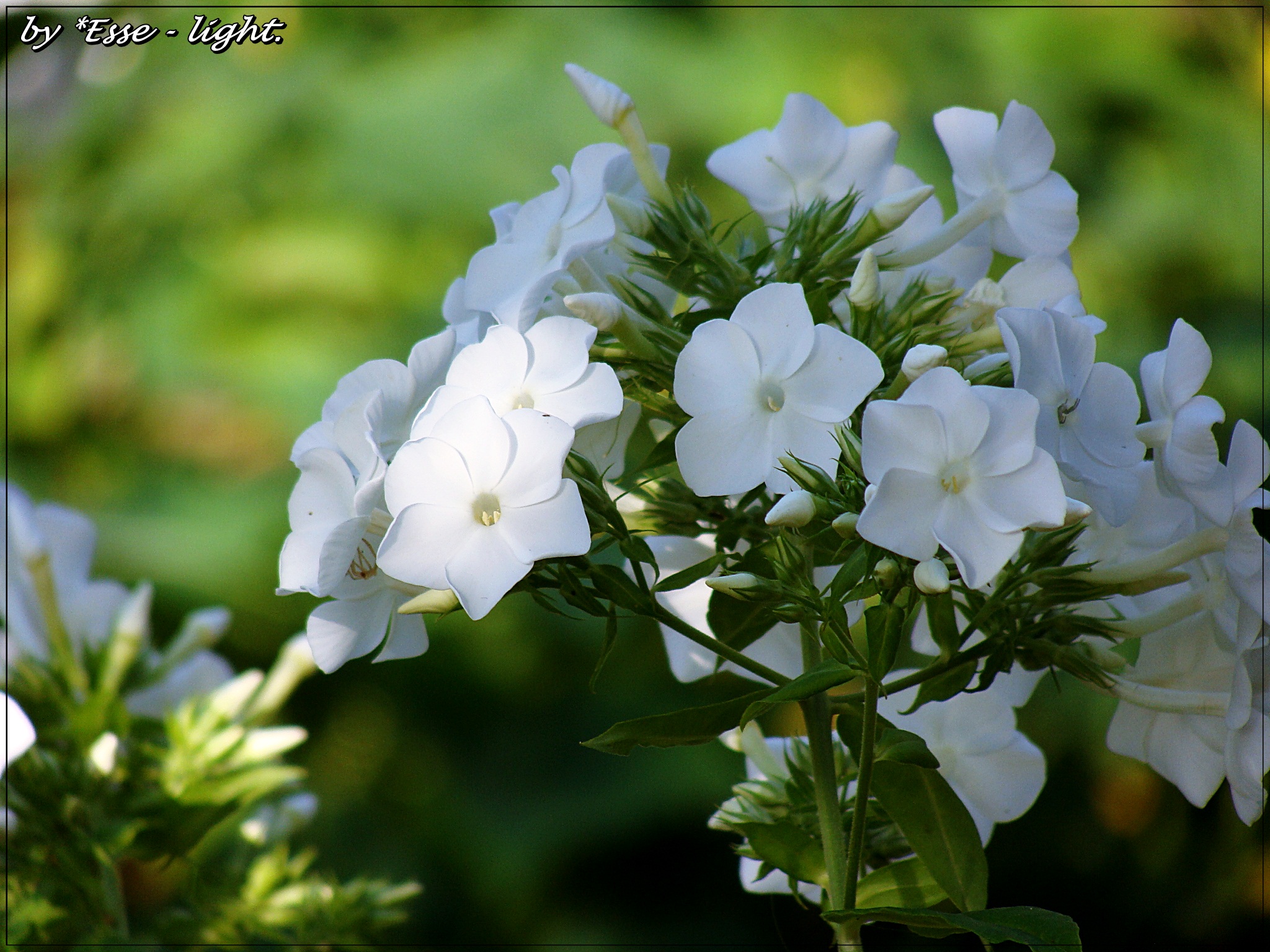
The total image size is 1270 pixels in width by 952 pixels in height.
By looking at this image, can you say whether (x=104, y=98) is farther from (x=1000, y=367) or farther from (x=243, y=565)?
(x=1000, y=367)

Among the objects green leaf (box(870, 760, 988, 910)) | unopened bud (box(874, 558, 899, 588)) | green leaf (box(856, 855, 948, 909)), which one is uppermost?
unopened bud (box(874, 558, 899, 588))

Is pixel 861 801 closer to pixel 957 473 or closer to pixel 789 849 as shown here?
pixel 789 849

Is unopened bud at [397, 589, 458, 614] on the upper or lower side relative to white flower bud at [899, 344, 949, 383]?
lower

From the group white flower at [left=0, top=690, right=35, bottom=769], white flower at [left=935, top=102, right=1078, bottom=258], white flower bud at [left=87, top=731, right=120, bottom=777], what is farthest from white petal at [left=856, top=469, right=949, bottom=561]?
white flower bud at [left=87, top=731, right=120, bottom=777]

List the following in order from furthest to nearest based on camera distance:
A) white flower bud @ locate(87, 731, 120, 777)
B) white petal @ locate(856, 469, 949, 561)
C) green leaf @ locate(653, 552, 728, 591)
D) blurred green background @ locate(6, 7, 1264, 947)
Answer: blurred green background @ locate(6, 7, 1264, 947) → white flower bud @ locate(87, 731, 120, 777) → green leaf @ locate(653, 552, 728, 591) → white petal @ locate(856, 469, 949, 561)

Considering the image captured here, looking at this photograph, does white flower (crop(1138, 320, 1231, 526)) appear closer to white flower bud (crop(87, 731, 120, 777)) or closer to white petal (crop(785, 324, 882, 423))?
white petal (crop(785, 324, 882, 423))

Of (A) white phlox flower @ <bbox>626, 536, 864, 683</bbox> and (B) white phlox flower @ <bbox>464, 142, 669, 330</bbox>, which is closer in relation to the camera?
(B) white phlox flower @ <bbox>464, 142, 669, 330</bbox>

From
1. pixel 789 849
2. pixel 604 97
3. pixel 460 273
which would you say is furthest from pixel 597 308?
pixel 460 273

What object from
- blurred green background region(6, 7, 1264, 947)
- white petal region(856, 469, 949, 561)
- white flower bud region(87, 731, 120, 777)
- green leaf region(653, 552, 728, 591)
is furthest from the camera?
blurred green background region(6, 7, 1264, 947)
